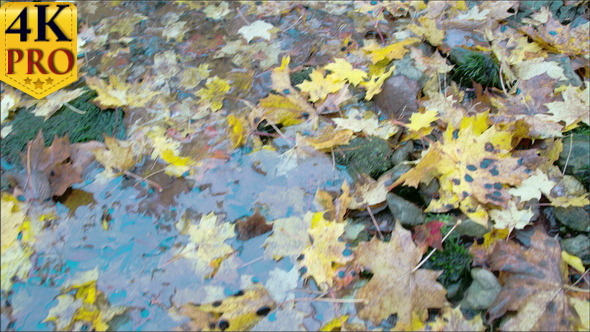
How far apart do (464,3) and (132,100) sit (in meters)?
1.94

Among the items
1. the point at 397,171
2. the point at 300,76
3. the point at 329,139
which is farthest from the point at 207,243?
the point at 300,76

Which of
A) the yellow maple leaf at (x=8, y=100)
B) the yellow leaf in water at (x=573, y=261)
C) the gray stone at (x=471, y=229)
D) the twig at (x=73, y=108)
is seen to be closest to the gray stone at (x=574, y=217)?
the yellow leaf in water at (x=573, y=261)

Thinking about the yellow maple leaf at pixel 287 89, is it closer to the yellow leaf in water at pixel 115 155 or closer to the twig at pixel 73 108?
the yellow leaf in water at pixel 115 155

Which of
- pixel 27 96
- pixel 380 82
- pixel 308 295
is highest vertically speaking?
pixel 27 96

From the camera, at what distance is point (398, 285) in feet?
4.82

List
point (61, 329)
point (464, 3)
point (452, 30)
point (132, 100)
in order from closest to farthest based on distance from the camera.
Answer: point (61, 329), point (132, 100), point (452, 30), point (464, 3)

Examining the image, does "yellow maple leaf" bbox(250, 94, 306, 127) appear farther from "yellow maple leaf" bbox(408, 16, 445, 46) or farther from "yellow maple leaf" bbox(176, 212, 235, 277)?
"yellow maple leaf" bbox(408, 16, 445, 46)

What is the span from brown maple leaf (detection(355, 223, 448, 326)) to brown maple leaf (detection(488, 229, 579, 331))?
0.20 meters

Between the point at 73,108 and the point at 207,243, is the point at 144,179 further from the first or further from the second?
the point at 73,108

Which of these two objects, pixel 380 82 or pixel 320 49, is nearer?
pixel 380 82

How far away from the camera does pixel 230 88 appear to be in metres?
2.27

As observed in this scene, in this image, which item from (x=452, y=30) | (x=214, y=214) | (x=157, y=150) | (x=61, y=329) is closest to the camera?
(x=61, y=329)

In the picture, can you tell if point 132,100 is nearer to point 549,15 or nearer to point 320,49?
point 320,49

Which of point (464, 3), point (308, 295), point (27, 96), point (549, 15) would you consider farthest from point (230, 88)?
point (549, 15)
